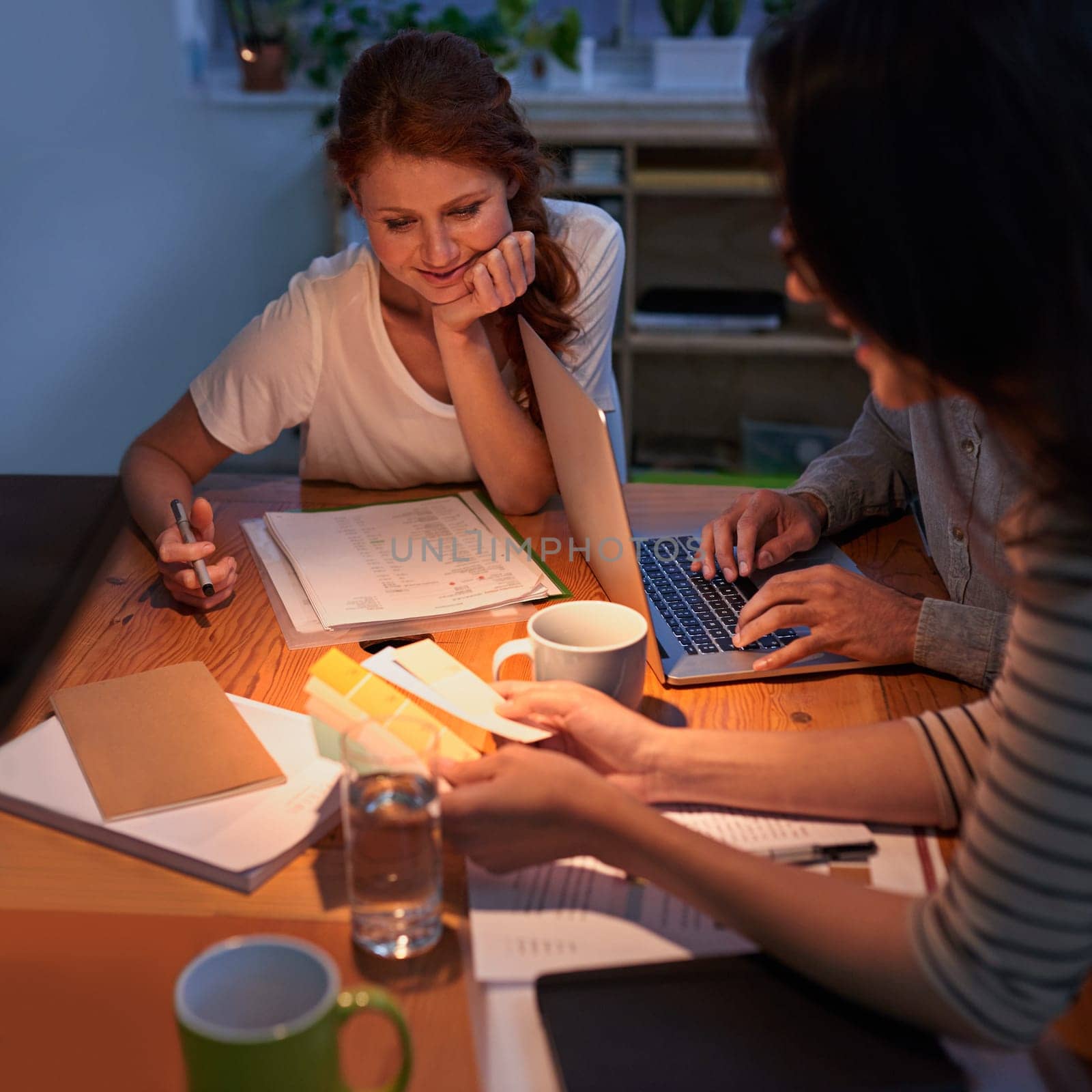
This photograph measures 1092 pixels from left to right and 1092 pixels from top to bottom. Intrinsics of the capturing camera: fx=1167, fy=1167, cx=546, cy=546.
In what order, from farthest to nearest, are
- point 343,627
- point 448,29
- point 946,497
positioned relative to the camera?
point 448,29 < point 946,497 < point 343,627

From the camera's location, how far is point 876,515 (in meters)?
1.49

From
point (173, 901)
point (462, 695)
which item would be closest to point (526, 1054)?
point (173, 901)

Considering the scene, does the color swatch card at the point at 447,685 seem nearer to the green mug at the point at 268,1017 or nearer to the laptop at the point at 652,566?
the laptop at the point at 652,566

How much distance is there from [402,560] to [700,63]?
2346 mm

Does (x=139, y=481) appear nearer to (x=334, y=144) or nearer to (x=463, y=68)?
(x=334, y=144)

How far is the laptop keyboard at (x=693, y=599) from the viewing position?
1161mm

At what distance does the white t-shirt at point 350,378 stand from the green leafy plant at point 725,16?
5.61 feet

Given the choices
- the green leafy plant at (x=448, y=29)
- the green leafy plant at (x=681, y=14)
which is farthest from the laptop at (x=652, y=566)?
the green leafy plant at (x=681, y=14)

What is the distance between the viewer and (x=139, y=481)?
151 cm

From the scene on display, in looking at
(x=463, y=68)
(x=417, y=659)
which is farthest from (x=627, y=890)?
(x=463, y=68)

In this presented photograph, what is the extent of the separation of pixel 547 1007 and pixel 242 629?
629 millimetres

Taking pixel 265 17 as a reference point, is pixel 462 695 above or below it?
below

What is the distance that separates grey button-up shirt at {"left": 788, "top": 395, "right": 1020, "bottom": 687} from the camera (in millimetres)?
1083

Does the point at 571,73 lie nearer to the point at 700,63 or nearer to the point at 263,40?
the point at 700,63
